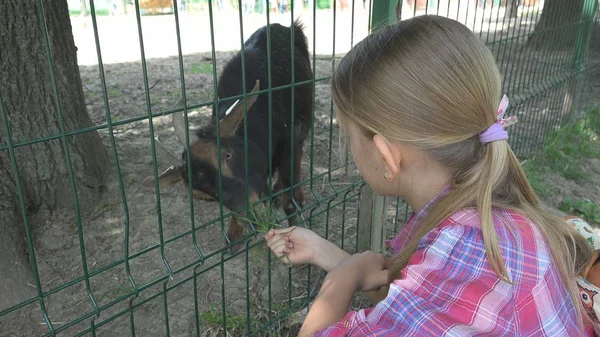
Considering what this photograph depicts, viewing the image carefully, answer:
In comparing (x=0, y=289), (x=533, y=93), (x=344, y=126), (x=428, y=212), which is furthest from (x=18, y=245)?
(x=533, y=93)

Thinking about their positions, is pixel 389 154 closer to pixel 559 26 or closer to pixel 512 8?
pixel 512 8

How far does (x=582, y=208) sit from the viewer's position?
182 inches

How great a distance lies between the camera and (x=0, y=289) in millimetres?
2926

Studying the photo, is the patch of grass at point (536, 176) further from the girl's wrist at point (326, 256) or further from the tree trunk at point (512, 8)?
the girl's wrist at point (326, 256)

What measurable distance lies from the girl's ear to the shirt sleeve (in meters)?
0.25

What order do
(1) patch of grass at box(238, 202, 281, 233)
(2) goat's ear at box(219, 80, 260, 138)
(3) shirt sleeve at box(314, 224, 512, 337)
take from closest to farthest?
(3) shirt sleeve at box(314, 224, 512, 337) < (1) patch of grass at box(238, 202, 281, 233) < (2) goat's ear at box(219, 80, 260, 138)

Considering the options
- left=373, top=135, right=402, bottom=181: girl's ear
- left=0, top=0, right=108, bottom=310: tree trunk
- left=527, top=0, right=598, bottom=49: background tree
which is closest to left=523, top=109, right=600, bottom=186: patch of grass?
left=527, top=0, right=598, bottom=49: background tree

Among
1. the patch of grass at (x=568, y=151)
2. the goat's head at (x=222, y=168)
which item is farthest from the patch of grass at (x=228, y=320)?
the patch of grass at (x=568, y=151)

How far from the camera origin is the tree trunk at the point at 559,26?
17.2 feet

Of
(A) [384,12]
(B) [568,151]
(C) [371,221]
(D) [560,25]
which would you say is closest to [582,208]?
(B) [568,151]

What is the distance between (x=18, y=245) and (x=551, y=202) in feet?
15.6

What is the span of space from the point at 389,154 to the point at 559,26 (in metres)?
4.90

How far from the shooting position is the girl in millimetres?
1315

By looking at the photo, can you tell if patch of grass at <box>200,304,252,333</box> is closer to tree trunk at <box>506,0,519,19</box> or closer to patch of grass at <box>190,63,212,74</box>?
tree trunk at <box>506,0,519,19</box>
